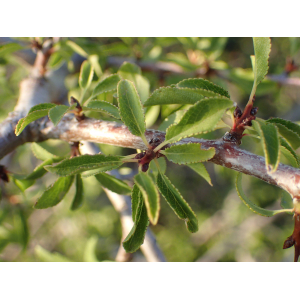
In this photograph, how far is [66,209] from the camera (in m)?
2.05

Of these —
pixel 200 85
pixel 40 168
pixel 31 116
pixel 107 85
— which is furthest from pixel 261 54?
pixel 40 168

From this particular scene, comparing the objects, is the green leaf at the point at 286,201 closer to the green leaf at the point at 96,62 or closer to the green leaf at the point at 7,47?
the green leaf at the point at 96,62

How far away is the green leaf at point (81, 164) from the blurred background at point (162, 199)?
294mm

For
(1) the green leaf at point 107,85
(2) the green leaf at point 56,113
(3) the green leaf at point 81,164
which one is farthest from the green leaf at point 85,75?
(3) the green leaf at point 81,164

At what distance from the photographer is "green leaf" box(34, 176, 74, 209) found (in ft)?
1.77

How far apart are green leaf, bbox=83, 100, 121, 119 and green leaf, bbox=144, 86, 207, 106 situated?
85 mm

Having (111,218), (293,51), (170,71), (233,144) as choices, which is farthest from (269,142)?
(111,218)

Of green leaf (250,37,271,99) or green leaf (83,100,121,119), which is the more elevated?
green leaf (250,37,271,99)

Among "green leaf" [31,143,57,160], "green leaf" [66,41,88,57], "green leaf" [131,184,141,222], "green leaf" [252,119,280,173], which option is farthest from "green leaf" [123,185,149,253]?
"green leaf" [66,41,88,57]

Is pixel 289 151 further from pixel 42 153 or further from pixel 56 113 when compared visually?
pixel 42 153

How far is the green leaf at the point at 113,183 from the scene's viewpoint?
59cm

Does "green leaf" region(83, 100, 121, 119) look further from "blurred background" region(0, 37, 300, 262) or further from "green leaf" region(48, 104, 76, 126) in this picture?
"blurred background" region(0, 37, 300, 262)

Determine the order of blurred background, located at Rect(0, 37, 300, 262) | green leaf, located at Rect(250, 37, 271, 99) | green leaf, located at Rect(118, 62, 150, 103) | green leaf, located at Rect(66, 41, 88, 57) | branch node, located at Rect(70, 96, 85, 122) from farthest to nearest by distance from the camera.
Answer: blurred background, located at Rect(0, 37, 300, 262)
green leaf, located at Rect(66, 41, 88, 57)
green leaf, located at Rect(118, 62, 150, 103)
branch node, located at Rect(70, 96, 85, 122)
green leaf, located at Rect(250, 37, 271, 99)

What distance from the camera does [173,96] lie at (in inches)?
17.3
